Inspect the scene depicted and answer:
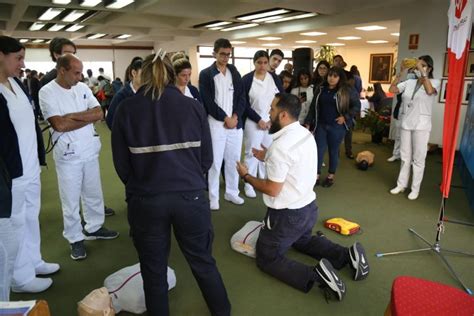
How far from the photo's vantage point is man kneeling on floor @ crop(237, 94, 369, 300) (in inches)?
84.8

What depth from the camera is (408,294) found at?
1479 millimetres

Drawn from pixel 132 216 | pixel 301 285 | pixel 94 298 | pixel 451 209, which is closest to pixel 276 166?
pixel 301 285

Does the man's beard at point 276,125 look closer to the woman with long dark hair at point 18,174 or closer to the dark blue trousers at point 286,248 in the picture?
the dark blue trousers at point 286,248

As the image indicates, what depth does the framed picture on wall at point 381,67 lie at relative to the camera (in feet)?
47.7

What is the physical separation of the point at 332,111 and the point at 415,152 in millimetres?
985

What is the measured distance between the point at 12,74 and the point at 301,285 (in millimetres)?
2109

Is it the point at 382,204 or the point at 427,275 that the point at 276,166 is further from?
the point at 382,204

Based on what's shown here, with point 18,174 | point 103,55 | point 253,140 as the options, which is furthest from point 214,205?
point 103,55

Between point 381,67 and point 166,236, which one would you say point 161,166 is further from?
point 381,67

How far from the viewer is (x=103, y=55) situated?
1596cm

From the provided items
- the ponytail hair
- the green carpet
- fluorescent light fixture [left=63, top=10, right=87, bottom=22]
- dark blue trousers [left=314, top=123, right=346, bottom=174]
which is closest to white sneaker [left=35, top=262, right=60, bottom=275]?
the green carpet

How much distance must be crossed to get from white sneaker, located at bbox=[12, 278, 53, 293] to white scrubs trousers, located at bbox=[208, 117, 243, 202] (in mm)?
1648

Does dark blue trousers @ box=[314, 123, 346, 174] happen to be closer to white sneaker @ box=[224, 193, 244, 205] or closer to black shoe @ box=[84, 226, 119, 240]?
white sneaker @ box=[224, 193, 244, 205]

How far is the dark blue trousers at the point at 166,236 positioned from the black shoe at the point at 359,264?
101cm
